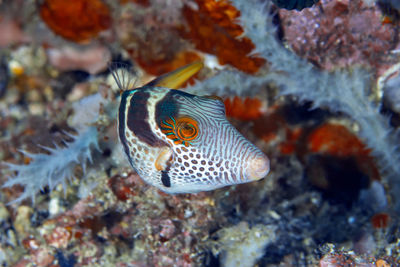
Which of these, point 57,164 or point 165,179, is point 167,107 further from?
point 57,164

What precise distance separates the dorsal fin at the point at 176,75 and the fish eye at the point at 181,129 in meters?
0.53

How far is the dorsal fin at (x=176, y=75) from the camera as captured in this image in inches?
88.4

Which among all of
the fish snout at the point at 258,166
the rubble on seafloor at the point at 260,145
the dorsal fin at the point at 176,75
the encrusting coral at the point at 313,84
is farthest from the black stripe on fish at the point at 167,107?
the encrusting coral at the point at 313,84

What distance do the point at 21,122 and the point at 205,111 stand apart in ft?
14.3

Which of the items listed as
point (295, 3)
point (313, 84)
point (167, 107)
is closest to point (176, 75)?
point (167, 107)

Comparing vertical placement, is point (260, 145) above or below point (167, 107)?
below

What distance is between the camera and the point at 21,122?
5027mm

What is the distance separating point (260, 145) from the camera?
11.9 ft

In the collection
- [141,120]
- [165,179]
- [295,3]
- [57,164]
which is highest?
[295,3]

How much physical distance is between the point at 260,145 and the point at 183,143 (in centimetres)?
200

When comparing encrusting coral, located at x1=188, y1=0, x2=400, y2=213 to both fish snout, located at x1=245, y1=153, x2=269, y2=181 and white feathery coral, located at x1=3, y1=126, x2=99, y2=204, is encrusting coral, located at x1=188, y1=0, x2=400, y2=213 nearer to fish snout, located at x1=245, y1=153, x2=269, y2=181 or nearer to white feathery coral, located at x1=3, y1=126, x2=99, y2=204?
white feathery coral, located at x1=3, y1=126, x2=99, y2=204

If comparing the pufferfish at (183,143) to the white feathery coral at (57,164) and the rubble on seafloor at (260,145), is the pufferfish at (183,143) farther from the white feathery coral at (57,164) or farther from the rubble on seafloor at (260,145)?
the white feathery coral at (57,164)

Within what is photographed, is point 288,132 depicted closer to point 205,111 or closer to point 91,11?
point 205,111

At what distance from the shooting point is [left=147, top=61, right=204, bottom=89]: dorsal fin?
2244 mm
